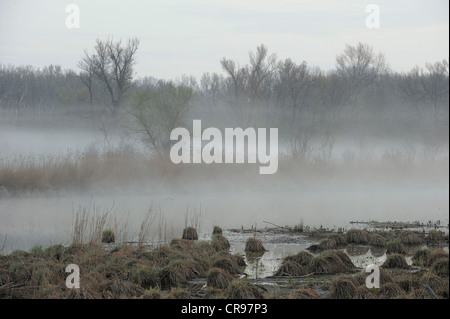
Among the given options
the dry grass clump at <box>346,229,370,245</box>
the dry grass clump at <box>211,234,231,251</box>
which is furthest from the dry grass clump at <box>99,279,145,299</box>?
the dry grass clump at <box>346,229,370,245</box>

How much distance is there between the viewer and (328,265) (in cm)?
1223

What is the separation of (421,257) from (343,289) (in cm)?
402

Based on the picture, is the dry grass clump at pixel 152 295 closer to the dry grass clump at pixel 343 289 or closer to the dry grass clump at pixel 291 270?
the dry grass clump at pixel 343 289

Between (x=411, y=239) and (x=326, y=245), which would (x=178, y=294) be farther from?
(x=411, y=239)

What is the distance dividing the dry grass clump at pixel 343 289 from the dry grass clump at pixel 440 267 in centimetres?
247

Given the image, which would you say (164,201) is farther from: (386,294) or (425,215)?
(386,294)

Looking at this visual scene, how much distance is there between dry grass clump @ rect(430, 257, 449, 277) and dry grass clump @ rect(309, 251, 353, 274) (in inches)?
67.3

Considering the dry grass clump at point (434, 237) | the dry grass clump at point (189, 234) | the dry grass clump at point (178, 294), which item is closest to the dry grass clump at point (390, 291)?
the dry grass clump at point (178, 294)

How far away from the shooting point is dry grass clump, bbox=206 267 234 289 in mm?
10641

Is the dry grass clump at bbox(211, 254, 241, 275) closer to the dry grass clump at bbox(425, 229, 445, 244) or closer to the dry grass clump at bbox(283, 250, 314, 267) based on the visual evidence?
the dry grass clump at bbox(283, 250, 314, 267)

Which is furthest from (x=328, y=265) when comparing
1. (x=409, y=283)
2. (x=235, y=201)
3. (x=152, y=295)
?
(x=235, y=201)

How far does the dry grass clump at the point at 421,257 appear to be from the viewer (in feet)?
42.5

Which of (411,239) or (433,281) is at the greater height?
A: (411,239)

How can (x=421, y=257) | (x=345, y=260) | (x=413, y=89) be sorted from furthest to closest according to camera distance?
(x=413, y=89) → (x=421, y=257) → (x=345, y=260)
